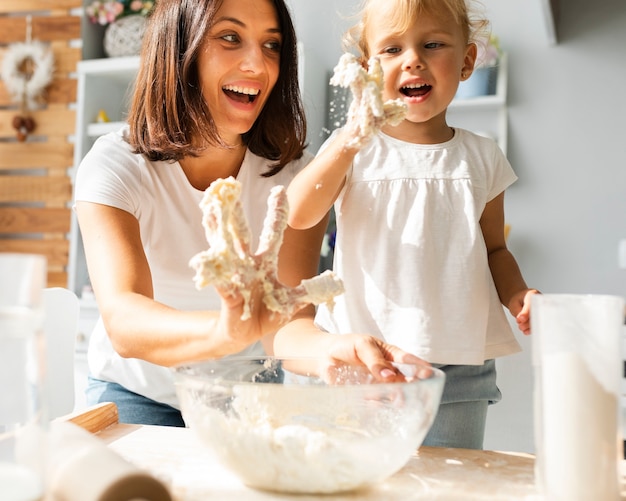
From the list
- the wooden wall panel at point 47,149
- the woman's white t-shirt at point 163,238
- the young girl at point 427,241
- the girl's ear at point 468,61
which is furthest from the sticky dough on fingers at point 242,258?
the wooden wall panel at point 47,149

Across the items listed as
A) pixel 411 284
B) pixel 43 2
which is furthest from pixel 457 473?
pixel 43 2

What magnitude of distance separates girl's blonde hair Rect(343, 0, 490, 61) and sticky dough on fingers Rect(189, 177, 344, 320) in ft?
1.87

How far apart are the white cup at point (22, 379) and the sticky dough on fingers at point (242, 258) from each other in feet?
0.40

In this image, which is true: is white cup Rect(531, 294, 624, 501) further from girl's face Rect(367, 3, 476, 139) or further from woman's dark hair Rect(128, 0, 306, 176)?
woman's dark hair Rect(128, 0, 306, 176)

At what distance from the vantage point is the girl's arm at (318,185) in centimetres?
87

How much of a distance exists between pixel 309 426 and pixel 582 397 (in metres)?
0.23

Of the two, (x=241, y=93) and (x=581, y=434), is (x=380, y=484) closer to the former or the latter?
(x=581, y=434)

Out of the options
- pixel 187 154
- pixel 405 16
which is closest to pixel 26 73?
pixel 187 154

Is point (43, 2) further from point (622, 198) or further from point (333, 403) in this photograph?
point (333, 403)

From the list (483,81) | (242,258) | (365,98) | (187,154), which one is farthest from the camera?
(483,81)

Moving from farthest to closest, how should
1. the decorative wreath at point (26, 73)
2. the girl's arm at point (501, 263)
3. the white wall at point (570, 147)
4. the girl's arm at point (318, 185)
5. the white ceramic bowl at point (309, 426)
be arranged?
1. the decorative wreath at point (26, 73)
2. the white wall at point (570, 147)
3. the girl's arm at point (501, 263)
4. the girl's arm at point (318, 185)
5. the white ceramic bowl at point (309, 426)

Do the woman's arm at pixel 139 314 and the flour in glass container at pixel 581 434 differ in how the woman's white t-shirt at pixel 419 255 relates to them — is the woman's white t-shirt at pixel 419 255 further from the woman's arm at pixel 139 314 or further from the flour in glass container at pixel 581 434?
the flour in glass container at pixel 581 434

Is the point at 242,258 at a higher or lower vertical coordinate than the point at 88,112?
A: lower

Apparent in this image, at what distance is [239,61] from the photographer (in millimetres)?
1084
